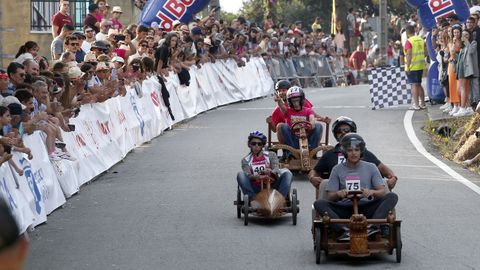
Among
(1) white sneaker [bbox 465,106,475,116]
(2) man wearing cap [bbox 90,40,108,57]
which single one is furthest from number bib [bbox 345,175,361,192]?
(1) white sneaker [bbox 465,106,475,116]

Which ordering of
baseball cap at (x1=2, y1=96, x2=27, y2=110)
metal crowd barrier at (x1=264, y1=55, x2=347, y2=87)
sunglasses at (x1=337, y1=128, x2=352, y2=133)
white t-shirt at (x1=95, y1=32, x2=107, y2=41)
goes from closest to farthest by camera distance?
sunglasses at (x1=337, y1=128, x2=352, y2=133), baseball cap at (x1=2, y1=96, x2=27, y2=110), white t-shirt at (x1=95, y1=32, x2=107, y2=41), metal crowd barrier at (x1=264, y1=55, x2=347, y2=87)

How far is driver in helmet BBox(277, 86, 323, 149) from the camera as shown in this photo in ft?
47.3

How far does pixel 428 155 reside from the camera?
17250 millimetres

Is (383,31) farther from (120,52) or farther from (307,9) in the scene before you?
(307,9)

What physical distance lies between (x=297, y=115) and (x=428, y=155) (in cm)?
350

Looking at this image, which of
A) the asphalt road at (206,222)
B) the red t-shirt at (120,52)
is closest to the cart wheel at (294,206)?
the asphalt road at (206,222)

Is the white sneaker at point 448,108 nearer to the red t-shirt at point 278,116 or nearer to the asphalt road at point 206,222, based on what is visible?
the asphalt road at point 206,222

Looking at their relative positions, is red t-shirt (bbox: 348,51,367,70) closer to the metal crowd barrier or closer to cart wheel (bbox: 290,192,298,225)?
the metal crowd barrier

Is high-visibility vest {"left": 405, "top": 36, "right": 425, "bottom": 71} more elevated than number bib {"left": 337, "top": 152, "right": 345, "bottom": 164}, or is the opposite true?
high-visibility vest {"left": 405, "top": 36, "right": 425, "bottom": 71}

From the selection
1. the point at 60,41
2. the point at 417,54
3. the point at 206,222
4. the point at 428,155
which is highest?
the point at 60,41

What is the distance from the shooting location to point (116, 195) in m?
13.1

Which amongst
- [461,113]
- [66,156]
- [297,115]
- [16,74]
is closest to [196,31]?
[461,113]

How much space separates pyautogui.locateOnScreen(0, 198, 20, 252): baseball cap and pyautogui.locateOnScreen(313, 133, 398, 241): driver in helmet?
6.70 m

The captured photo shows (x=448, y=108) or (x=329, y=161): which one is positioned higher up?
(x=329, y=161)
